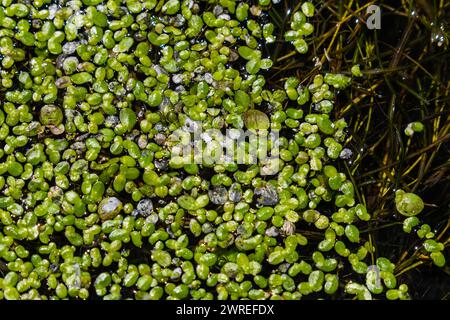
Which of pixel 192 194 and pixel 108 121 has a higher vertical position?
pixel 108 121

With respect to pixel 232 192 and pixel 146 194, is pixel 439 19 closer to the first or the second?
pixel 232 192

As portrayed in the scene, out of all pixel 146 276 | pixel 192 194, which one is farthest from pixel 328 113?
pixel 146 276

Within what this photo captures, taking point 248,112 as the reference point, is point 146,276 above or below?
below
